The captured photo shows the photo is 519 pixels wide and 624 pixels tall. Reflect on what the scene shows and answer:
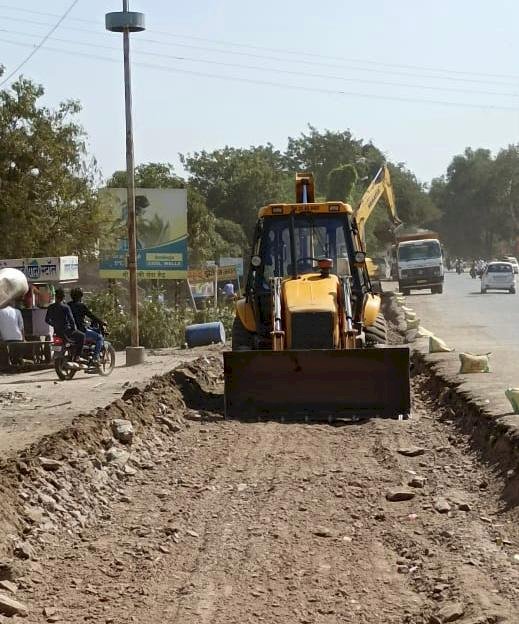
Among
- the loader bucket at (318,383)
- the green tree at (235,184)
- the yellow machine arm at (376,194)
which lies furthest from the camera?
the green tree at (235,184)

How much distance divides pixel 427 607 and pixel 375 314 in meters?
9.93

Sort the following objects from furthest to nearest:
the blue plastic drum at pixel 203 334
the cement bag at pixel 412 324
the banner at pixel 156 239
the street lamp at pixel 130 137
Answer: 1. the banner at pixel 156 239
2. the cement bag at pixel 412 324
3. the blue plastic drum at pixel 203 334
4. the street lamp at pixel 130 137

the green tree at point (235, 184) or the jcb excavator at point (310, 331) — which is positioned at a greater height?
the green tree at point (235, 184)

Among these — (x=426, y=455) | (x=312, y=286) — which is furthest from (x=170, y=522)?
(x=312, y=286)

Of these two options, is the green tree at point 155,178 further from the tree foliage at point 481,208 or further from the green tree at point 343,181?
the tree foliage at point 481,208

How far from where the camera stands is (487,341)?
90.4 ft

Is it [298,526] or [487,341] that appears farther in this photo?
[487,341]

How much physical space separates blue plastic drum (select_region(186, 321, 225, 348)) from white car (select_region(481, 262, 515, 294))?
31.5 metres

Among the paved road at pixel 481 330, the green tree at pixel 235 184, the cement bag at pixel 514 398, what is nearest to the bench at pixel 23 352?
the paved road at pixel 481 330

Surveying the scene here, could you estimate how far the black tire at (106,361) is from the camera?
2295 centimetres

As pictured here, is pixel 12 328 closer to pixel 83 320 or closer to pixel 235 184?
pixel 83 320

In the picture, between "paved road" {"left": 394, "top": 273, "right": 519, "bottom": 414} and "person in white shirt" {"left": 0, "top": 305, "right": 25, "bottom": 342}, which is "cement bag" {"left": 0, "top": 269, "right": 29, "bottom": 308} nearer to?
"paved road" {"left": 394, "top": 273, "right": 519, "bottom": 414}

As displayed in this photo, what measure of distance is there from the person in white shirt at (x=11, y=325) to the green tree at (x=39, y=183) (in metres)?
5.52

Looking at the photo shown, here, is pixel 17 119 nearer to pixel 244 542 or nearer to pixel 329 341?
pixel 329 341
